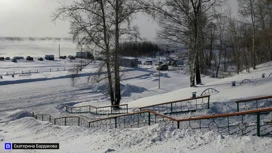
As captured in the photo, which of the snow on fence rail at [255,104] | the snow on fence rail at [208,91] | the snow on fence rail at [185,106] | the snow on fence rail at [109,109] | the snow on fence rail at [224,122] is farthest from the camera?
the snow on fence rail at [109,109]

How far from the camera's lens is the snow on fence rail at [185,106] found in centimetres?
Result: 1328

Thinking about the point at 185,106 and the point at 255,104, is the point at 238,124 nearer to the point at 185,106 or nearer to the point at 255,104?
the point at 255,104

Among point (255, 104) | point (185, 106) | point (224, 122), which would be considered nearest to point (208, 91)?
point (185, 106)

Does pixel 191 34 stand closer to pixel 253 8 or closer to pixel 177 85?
pixel 253 8

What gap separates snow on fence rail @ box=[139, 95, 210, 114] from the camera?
1328cm

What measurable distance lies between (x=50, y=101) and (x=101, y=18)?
541 inches

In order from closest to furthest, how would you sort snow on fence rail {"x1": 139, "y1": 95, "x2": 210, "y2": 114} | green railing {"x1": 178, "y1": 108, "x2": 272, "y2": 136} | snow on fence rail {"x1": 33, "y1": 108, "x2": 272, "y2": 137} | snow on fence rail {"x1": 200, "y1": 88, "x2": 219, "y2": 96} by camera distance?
green railing {"x1": 178, "y1": 108, "x2": 272, "y2": 136} → snow on fence rail {"x1": 33, "y1": 108, "x2": 272, "y2": 137} → snow on fence rail {"x1": 139, "y1": 95, "x2": 210, "y2": 114} → snow on fence rail {"x1": 200, "y1": 88, "x2": 219, "y2": 96}

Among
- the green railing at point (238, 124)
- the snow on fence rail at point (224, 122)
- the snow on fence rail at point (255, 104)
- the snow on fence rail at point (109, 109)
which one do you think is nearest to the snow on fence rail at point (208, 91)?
the snow on fence rail at point (255, 104)

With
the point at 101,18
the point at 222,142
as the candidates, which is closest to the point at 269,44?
the point at 101,18

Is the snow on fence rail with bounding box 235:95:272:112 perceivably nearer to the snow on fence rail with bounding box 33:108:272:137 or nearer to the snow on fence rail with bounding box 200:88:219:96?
the snow on fence rail with bounding box 33:108:272:137

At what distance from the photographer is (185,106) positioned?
559 inches

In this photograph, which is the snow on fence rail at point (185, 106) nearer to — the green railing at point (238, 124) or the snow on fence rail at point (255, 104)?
the snow on fence rail at point (255, 104)

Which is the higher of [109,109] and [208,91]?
[208,91]

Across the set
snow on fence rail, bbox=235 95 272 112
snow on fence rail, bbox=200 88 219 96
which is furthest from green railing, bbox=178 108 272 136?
snow on fence rail, bbox=200 88 219 96
